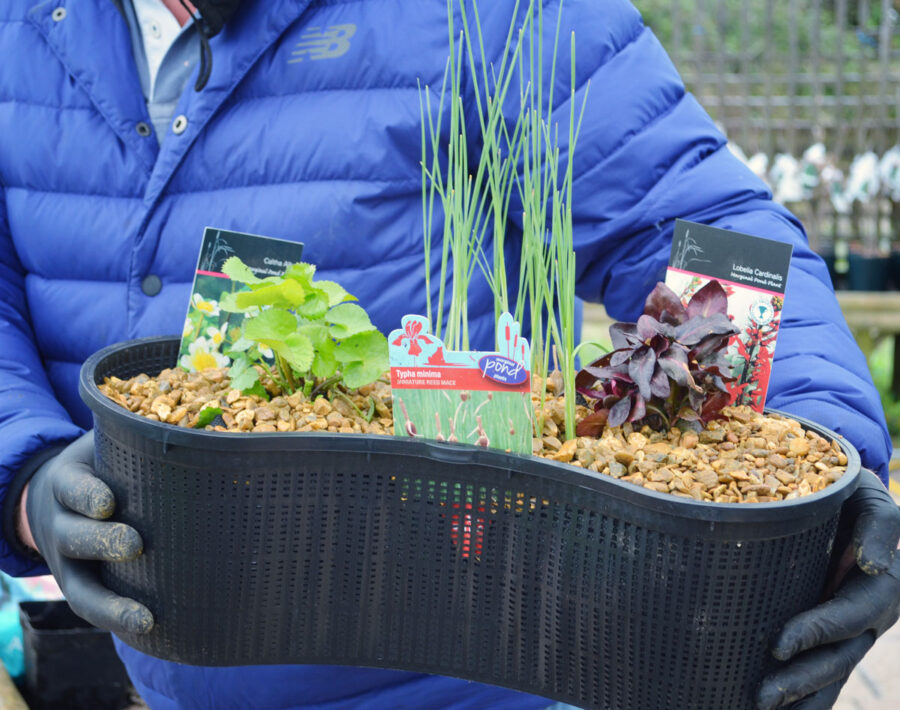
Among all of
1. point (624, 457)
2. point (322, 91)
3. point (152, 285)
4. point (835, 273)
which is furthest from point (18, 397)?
point (835, 273)

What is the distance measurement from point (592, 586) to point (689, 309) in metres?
0.31

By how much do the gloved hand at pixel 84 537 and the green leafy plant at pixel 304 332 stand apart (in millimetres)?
180

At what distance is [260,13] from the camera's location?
117 cm

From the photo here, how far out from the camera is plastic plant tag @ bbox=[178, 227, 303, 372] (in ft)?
3.34

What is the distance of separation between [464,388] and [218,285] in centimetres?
35

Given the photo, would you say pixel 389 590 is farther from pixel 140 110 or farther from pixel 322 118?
pixel 140 110

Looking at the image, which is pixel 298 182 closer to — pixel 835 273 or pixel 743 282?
pixel 743 282

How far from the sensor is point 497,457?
0.82m

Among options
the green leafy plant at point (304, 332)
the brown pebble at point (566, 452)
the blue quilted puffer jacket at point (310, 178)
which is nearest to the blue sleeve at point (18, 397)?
the blue quilted puffer jacket at point (310, 178)

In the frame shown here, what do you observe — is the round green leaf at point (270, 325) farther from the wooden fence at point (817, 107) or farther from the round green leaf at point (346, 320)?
the wooden fence at point (817, 107)

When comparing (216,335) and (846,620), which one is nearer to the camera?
(846,620)

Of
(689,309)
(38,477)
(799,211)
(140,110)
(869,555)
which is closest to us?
(869,555)

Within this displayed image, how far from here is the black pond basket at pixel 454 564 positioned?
780mm

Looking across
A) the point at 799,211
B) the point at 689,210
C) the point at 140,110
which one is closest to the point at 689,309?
the point at 689,210
